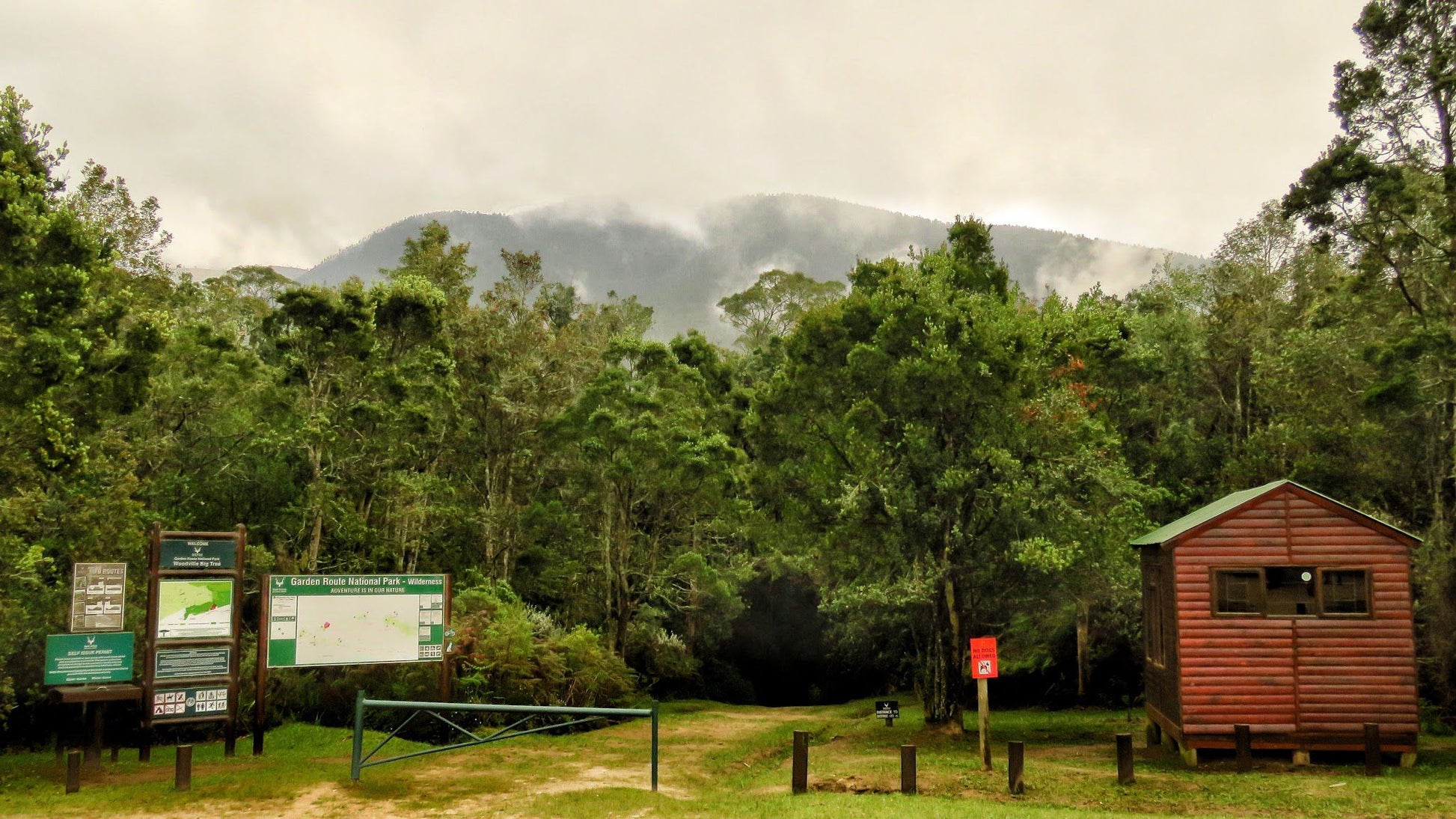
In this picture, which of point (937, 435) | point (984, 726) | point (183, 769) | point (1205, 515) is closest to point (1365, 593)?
point (1205, 515)

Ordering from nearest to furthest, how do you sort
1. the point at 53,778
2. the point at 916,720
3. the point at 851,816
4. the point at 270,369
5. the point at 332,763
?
the point at 851,816 → the point at 53,778 → the point at 332,763 → the point at 916,720 → the point at 270,369

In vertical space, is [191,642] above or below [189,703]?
above

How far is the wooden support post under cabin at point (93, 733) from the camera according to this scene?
1395cm

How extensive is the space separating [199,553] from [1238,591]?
56.3 ft

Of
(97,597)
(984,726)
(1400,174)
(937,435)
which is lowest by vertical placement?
(984,726)

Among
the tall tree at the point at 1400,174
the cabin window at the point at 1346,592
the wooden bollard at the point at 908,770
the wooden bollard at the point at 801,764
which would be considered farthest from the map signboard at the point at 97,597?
the tall tree at the point at 1400,174

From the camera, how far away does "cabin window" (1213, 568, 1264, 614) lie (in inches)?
646

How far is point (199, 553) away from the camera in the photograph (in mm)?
15406

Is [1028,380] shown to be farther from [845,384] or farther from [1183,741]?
[1183,741]

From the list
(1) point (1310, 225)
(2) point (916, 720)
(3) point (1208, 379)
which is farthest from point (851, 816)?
(3) point (1208, 379)

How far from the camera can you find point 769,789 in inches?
568

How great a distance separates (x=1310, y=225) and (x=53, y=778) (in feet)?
80.7

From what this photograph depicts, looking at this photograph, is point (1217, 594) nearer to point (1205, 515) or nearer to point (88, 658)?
point (1205, 515)

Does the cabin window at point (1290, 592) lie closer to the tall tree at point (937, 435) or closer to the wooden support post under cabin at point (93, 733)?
the tall tree at point (937, 435)
